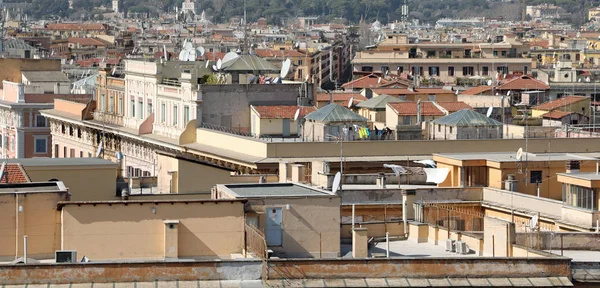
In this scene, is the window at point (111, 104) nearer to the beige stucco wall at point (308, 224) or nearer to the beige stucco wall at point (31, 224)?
the beige stucco wall at point (308, 224)

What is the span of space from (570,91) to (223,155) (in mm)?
40469

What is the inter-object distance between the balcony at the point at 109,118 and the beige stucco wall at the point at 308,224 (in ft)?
115

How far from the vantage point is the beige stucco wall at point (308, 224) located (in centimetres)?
2647

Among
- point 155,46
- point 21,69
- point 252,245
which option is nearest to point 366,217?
point 252,245

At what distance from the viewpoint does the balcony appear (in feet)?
202

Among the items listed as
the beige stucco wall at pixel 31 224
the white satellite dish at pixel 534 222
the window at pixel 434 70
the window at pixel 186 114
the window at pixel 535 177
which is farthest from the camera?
the window at pixel 434 70

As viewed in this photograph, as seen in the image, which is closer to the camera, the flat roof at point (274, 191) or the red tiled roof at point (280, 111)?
the flat roof at point (274, 191)

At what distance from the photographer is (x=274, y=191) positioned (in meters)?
27.6

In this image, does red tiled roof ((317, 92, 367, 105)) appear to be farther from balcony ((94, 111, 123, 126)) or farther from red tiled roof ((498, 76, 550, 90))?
red tiled roof ((498, 76, 550, 90))

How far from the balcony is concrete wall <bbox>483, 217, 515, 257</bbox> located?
115ft

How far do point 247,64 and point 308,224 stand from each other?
1227 inches

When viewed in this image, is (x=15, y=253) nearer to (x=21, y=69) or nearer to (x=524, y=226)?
(x=524, y=226)

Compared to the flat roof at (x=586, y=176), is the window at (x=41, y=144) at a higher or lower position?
lower

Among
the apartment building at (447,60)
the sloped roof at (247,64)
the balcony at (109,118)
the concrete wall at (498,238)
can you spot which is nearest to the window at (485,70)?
the apartment building at (447,60)
